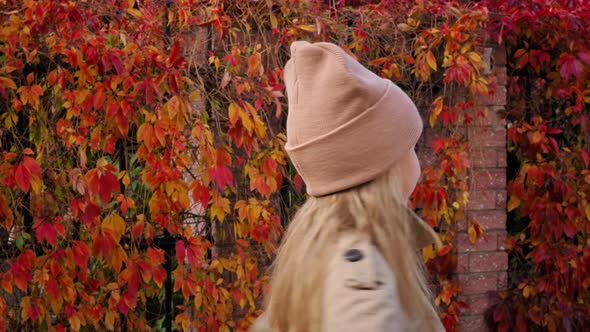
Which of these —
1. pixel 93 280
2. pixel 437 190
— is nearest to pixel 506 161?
pixel 437 190

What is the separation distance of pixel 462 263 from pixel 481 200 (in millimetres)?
327

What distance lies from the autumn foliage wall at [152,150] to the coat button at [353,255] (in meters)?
1.54

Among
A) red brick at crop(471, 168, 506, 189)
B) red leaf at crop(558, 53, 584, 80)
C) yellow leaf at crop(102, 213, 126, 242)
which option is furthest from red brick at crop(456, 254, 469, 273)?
yellow leaf at crop(102, 213, 126, 242)

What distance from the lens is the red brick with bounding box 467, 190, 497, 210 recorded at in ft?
12.6

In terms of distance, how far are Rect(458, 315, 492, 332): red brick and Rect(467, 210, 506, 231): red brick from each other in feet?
1.49

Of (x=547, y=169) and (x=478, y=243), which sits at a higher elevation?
(x=547, y=169)

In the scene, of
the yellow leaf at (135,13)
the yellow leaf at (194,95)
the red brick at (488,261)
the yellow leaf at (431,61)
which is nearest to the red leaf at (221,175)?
the yellow leaf at (194,95)

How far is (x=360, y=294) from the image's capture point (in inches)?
53.1

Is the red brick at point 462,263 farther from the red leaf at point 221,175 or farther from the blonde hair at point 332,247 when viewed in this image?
the blonde hair at point 332,247

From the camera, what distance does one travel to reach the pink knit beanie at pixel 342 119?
153cm

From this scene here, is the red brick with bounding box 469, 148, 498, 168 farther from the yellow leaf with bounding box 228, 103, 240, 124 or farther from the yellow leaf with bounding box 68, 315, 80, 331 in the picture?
the yellow leaf with bounding box 68, 315, 80, 331

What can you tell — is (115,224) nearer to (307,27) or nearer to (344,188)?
(307,27)

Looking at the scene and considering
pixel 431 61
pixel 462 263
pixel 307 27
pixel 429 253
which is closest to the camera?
pixel 307 27

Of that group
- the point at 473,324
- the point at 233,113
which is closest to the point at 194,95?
the point at 233,113
